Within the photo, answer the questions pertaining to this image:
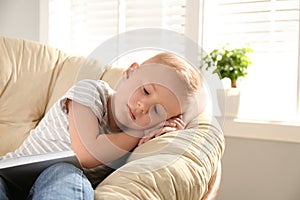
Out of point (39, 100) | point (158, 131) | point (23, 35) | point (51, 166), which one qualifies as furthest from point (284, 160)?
point (23, 35)

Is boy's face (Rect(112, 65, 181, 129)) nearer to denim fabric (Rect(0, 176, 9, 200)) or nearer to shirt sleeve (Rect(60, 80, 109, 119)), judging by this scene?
shirt sleeve (Rect(60, 80, 109, 119))

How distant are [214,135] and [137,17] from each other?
1230mm

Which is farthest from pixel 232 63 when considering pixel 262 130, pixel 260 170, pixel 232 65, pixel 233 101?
pixel 260 170

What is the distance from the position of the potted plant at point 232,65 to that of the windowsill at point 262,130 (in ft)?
0.19

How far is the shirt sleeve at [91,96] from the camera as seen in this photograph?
1.26 metres

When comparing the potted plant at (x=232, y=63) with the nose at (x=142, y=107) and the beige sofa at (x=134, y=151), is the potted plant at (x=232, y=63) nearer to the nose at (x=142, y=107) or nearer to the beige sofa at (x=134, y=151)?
the beige sofa at (x=134, y=151)

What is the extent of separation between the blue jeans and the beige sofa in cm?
4

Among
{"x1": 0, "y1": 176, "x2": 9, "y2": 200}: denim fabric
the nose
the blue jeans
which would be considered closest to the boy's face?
the nose

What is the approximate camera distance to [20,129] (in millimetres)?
1721

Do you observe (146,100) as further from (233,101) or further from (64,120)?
(233,101)

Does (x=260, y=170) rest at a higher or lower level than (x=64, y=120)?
lower

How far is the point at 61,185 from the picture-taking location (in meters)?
0.90

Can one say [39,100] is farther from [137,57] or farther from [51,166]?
[51,166]

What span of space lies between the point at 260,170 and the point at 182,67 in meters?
1.03
